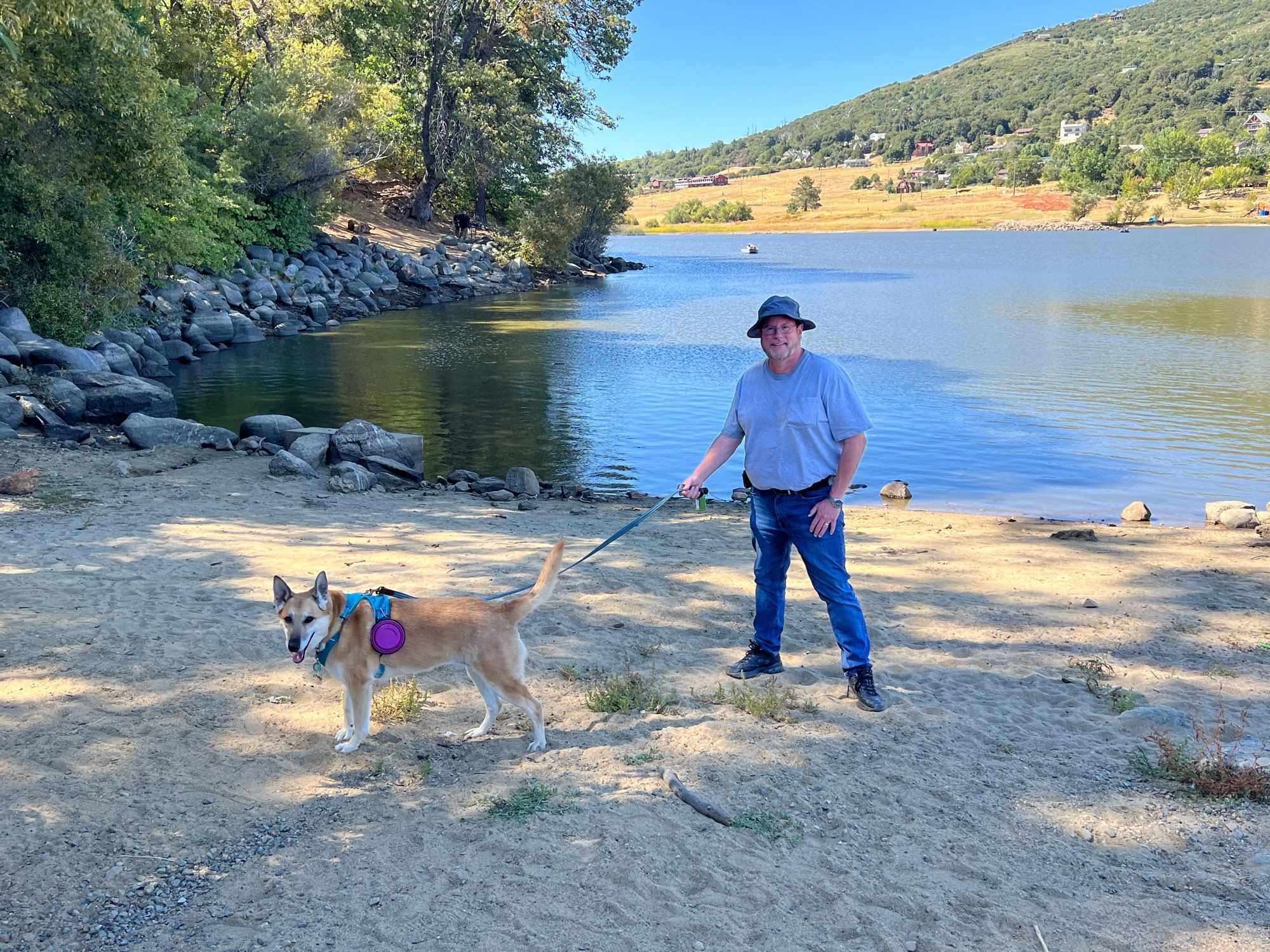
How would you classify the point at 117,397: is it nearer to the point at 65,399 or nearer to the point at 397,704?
the point at 65,399

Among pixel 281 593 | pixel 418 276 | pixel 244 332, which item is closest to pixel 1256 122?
pixel 418 276

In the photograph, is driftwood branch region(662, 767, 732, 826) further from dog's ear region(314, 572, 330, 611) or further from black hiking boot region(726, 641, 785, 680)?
dog's ear region(314, 572, 330, 611)

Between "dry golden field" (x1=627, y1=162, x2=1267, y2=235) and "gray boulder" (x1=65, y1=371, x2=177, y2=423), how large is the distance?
106447 mm

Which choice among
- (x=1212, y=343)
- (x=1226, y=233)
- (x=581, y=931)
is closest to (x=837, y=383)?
(x=581, y=931)

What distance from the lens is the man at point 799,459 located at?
17.9 ft

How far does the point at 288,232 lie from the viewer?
37500mm

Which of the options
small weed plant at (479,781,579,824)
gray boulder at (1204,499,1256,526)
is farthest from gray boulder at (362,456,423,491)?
gray boulder at (1204,499,1256,526)

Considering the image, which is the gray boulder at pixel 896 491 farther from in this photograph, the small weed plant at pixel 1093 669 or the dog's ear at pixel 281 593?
the dog's ear at pixel 281 593

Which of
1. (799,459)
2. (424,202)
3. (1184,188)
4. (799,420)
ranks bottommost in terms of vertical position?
(799,459)

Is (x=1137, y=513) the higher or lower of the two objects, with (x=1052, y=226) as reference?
lower

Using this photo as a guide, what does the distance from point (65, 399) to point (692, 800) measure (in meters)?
14.7

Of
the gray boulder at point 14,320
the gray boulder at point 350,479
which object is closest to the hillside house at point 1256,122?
the gray boulder at point 14,320

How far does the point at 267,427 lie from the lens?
15172 mm

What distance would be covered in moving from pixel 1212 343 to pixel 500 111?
1383 inches
